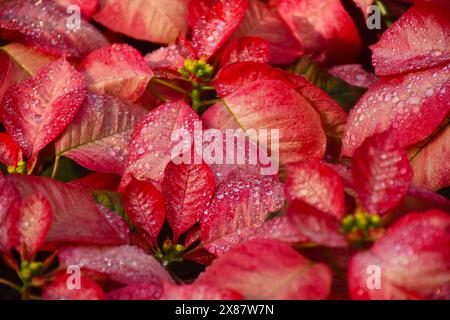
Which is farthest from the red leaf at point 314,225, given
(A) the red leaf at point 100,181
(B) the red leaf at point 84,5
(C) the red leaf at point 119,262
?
(B) the red leaf at point 84,5

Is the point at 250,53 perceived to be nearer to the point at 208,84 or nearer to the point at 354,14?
the point at 208,84

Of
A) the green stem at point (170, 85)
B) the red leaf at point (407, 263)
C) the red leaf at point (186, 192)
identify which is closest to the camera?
the red leaf at point (407, 263)

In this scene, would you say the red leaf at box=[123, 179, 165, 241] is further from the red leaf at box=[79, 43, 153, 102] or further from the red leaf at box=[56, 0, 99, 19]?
the red leaf at box=[56, 0, 99, 19]

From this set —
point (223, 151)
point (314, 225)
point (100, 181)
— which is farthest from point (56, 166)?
point (314, 225)

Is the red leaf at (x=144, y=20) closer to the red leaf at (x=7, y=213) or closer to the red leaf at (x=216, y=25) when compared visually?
the red leaf at (x=216, y=25)

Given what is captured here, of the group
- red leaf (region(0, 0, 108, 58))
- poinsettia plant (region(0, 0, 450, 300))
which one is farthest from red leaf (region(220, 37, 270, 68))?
red leaf (region(0, 0, 108, 58))

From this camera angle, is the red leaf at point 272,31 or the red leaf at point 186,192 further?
the red leaf at point 272,31

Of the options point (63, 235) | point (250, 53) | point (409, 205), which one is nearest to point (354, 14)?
point (250, 53)

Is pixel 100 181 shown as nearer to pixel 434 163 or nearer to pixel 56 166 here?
pixel 56 166
